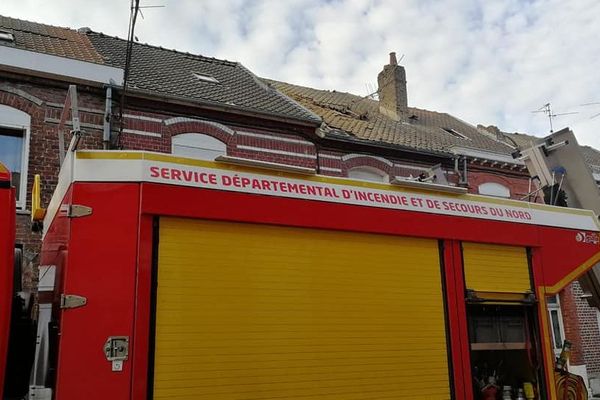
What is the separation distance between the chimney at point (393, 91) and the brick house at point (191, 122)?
90 cm

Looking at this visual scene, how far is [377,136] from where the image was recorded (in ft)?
52.7

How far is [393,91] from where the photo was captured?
20859 mm

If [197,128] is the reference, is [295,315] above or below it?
below

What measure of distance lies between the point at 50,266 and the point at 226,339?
1.53m

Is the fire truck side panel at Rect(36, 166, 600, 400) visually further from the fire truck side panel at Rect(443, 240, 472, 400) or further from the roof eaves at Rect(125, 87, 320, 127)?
the roof eaves at Rect(125, 87, 320, 127)

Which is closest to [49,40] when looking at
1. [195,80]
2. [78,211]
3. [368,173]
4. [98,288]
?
[195,80]

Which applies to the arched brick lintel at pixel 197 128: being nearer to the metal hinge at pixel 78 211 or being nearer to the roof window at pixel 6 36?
the roof window at pixel 6 36

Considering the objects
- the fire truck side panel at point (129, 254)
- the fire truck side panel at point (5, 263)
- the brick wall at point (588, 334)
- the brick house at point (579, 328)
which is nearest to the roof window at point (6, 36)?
the fire truck side panel at point (129, 254)

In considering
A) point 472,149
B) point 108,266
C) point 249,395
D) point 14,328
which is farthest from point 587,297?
point 472,149

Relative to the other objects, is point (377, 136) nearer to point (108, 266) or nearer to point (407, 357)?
point (407, 357)

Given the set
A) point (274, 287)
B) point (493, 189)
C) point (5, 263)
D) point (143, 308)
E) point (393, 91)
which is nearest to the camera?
point (5, 263)

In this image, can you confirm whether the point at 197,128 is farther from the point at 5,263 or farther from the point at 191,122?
the point at 5,263

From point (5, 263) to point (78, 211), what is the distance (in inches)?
20.0

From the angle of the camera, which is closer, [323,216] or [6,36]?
[323,216]
